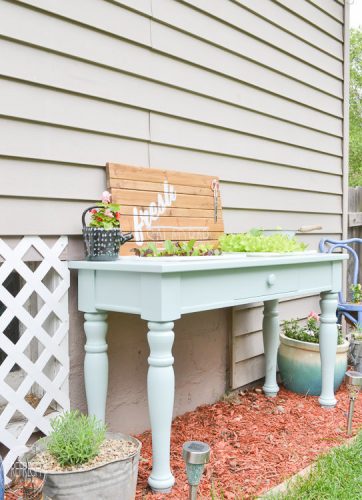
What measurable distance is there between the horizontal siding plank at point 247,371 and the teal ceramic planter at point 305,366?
A: 19 cm

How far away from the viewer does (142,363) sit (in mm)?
2691

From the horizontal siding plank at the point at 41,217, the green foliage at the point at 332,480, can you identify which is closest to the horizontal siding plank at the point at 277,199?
the horizontal siding plank at the point at 41,217

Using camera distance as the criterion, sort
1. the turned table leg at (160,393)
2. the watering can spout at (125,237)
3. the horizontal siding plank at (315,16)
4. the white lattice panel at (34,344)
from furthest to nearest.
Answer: the horizontal siding plank at (315,16)
the watering can spout at (125,237)
the white lattice panel at (34,344)
the turned table leg at (160,393)

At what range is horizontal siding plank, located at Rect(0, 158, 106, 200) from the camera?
6.82 feet

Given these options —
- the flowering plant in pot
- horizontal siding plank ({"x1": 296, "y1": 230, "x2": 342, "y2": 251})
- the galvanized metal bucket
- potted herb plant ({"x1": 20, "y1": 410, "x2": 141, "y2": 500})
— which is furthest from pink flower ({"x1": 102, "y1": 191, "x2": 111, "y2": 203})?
horizontal siding plank ({"x1": 296, "y1": 230, "x2": 342, "y2": 251})

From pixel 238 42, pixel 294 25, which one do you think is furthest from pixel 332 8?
pixel 238 42

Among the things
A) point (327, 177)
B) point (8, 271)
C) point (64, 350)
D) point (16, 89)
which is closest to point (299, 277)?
point (64, 350)

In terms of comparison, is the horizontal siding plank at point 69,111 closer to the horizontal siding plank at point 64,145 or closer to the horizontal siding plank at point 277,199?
the horizontal siding plank at point 64,145

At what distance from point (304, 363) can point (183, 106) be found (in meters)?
1.80

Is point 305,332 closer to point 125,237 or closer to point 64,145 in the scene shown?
point 125,237

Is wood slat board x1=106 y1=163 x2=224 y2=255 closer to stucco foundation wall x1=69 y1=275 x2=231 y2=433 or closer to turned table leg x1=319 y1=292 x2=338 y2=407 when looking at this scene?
stucco foundation wall x1=69 y1=275 x2=231 y2=433

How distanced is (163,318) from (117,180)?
0.83m

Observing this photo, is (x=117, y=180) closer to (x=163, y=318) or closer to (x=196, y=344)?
(x=163, y=318)

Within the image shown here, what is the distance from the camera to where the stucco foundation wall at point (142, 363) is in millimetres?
2383
